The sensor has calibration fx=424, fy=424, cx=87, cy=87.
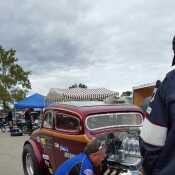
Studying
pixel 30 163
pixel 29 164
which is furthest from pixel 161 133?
pixel 29 164

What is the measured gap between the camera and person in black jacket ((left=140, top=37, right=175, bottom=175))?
2.14 m

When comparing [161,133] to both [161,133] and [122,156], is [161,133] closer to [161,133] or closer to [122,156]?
[161,133]

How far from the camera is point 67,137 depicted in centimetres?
Result: 755

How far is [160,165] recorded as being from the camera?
218 cm

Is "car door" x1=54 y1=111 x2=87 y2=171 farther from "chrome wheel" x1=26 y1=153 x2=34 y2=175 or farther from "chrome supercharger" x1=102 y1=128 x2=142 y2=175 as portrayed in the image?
"chrome supercharger" x1=102 y1=128 x2=142 y2=175

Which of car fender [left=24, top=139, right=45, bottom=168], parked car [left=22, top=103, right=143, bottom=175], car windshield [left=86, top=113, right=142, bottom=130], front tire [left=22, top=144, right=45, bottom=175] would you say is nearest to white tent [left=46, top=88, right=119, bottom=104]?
front tire [left=22, top=144, right=45, bottom=175]

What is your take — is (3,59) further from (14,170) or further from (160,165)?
(160,165)

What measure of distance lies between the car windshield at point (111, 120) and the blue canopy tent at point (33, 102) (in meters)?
21.7

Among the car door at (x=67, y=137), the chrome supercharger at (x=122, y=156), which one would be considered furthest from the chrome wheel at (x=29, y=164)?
the chrome supercharger at (x=122, y=156)

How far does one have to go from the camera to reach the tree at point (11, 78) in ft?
170

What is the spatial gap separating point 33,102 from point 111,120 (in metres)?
22.8

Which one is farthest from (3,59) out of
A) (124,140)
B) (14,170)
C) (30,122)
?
(124,140)

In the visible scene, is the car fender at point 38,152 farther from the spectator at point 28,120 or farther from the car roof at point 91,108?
the spectator at point 28,120

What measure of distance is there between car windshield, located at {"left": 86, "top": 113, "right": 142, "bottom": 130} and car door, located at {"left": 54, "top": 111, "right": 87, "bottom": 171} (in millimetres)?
239
